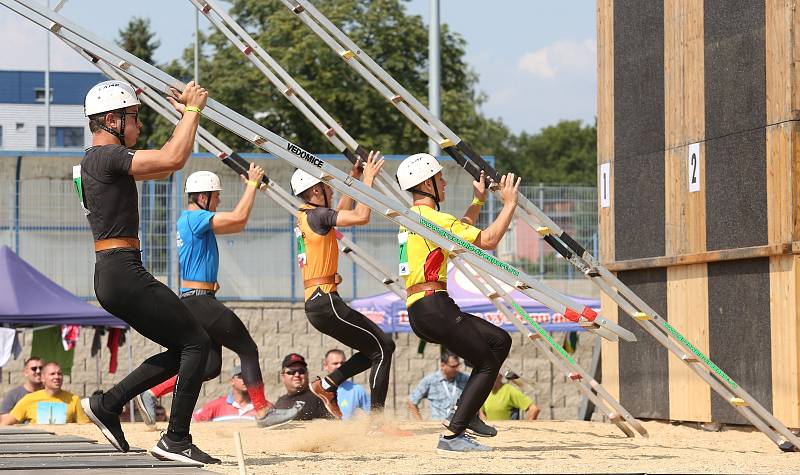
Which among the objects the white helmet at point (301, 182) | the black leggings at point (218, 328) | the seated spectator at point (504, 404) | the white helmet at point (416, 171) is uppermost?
the white helmet at point (301, 182)

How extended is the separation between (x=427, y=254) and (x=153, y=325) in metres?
2.25

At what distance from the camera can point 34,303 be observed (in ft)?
48.8

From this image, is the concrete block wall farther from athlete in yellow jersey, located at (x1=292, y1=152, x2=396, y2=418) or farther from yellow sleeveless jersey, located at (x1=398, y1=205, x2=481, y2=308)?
yellow sleeveless jersey, located at (x1=398, y1=205, x2=481, y2=308)

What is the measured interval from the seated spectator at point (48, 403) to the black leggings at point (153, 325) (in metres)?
6.01

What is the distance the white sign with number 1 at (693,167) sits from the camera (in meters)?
11.9

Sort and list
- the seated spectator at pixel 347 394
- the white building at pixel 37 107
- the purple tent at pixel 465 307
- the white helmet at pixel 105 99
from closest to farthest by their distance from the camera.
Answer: the white helmet at pixel 105 99, the seated spectator at pixel 347 394, the purple tent at pixel 465 307, the white building at pixel 37 107

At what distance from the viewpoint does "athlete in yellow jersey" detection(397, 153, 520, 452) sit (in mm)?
8781

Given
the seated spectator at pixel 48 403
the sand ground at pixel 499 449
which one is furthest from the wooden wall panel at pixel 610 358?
the seated spectator at pixel 48 403

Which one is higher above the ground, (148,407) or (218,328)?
(218,328)

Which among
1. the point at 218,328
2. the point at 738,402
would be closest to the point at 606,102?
the point at 738,402

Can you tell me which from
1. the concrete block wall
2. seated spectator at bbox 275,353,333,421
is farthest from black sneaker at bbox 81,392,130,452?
the concrete block wall

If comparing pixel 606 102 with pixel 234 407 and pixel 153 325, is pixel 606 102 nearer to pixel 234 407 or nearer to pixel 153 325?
pixel 234 407

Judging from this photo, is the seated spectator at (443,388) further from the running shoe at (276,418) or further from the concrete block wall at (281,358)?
the concrete block wall at (281,358)

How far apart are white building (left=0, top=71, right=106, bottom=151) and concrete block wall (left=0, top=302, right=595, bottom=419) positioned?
203ft
